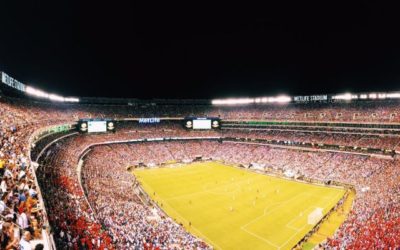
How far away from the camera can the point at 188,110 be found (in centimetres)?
8919

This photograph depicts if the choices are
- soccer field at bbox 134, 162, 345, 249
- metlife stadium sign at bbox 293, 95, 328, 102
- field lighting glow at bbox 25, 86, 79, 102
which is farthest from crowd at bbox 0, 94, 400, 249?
soccer field at bbox 134, 162, 345, 249

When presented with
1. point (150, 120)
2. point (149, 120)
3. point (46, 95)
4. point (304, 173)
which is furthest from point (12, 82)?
point (304, 173)

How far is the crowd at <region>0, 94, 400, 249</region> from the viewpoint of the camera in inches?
532

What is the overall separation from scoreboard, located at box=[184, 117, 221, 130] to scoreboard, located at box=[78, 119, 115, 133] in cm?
2110

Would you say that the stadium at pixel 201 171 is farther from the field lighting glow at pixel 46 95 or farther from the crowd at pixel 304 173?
the field lighting glow at pixel 46 95

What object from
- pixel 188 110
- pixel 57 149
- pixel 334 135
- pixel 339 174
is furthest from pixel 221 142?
pixel 57 149

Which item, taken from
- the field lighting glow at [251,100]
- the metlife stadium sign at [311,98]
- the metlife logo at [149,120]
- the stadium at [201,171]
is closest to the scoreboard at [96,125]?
the stadium at [201,171]

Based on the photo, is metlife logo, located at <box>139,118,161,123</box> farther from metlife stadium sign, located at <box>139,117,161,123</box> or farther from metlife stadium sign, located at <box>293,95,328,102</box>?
metlife stadium sign, located at <box>293,95,328,102</box>

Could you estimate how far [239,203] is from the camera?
40750 mm

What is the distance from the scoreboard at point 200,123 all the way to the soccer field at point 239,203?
25620 mm

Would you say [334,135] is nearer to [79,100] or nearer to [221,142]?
[221,142]

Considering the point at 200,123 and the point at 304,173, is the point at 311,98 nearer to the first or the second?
the point at 304,173

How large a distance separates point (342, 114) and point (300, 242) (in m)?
43.2

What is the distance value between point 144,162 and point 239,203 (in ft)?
98.2
